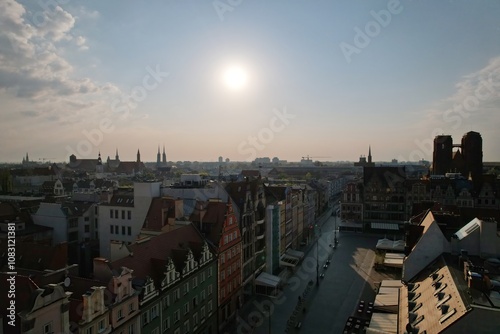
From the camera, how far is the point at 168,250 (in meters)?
39.2

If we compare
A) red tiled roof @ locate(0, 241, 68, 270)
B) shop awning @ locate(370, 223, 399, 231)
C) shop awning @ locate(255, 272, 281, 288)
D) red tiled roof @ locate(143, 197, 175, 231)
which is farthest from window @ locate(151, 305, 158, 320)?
shop awning @ locate(370, 223, 399, 231)

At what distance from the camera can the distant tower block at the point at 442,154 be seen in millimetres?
120750

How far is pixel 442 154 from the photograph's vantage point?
122375 mm

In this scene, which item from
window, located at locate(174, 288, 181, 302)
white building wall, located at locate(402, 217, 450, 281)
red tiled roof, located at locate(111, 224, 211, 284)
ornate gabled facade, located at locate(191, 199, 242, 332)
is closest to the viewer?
red tiled roof, located at locate(111, 224, 211, 284)

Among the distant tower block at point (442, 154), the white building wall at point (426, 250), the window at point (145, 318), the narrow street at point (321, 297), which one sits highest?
the distant tower block at point (442, 154)

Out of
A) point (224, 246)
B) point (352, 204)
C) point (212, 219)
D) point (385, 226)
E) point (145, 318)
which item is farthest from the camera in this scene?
point (352, 204)

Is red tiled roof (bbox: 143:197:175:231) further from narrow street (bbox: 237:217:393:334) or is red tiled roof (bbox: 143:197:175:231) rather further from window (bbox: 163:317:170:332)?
narrow street (bbox: 237:217:393:334)

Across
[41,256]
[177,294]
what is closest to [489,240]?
[177,294]

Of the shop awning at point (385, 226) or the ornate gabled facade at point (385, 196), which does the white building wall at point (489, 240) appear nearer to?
the shop awning at point (385, 226)

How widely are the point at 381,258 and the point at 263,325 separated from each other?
33579 millimetres

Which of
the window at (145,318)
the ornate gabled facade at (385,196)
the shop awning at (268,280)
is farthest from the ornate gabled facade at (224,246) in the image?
the ornate gabled facade at (385,196)

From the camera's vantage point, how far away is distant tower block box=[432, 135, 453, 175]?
121 meters

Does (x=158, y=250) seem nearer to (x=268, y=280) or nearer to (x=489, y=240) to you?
(x=268, y=280)

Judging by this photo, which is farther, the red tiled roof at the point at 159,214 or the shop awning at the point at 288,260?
the shop awning at the point at 288,260
